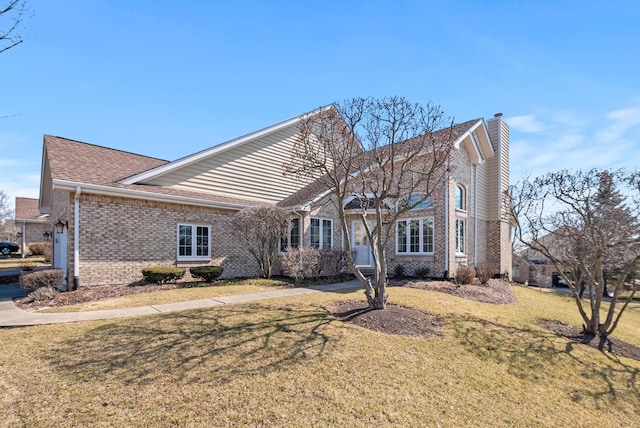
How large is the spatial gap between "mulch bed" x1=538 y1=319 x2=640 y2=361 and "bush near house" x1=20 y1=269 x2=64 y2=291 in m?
13.9

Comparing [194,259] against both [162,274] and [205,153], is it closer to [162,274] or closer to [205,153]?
[162,274]

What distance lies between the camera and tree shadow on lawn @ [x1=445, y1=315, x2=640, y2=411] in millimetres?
5395

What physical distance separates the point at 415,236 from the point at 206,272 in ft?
30.3

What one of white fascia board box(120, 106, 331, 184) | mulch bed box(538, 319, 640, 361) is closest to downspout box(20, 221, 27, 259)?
white fascia board box(120, 106, 331, 184)

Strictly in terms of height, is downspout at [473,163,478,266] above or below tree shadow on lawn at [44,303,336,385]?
above

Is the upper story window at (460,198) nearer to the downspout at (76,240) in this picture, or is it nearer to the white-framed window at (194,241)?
the white-framed window at (194,241)

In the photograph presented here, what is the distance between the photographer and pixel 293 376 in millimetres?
4582

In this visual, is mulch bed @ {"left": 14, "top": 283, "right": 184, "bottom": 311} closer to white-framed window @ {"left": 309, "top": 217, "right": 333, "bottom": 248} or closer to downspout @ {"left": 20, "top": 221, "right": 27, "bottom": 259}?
white-framed window @ {"left": 309, "top": 217, "right": 333, "bottom": 248}

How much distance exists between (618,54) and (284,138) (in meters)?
13.3

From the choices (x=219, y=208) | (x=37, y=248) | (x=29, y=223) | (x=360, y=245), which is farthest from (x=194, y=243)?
(x=29, y=223)

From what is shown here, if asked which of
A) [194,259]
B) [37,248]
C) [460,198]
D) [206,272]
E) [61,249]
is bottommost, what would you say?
[37,248]

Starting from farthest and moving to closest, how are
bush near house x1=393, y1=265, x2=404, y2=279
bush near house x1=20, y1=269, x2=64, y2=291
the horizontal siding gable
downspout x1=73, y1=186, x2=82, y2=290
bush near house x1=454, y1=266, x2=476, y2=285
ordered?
bush near house x1=393, y1=265, x2=404, y2=279 < the horizontal siding gable < bush near house x1=454, y1=266, x2=476, y2=285 < downspout x1=73, y1=186, x2=82, y2=290 < bush near house x1=20, y1=269, x2=64, y2=291

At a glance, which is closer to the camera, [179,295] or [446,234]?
[179,295]

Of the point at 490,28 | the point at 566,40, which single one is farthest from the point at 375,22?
the point at 566,40
